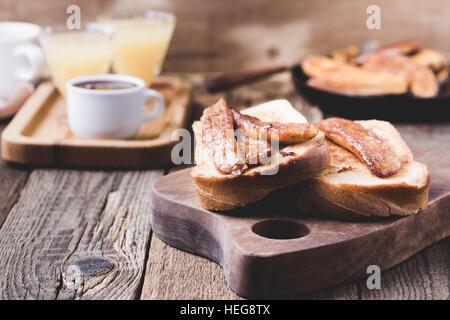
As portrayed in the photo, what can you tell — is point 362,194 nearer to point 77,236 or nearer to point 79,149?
point 77,236

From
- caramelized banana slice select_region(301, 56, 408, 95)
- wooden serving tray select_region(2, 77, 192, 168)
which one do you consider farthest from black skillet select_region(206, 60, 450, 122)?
wooden serving tray select_region(2, 77, 192, 168)

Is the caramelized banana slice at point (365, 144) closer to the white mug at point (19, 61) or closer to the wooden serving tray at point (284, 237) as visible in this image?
the wooden serving tray at point (284, 237)

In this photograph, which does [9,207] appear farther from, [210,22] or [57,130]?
[210,22]

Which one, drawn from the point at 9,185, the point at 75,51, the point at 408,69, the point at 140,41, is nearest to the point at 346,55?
the point at 408,69

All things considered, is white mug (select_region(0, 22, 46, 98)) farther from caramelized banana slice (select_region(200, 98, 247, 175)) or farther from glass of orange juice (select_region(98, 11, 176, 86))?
caramelized banana slice (select_region(200, 98, 247, 175))

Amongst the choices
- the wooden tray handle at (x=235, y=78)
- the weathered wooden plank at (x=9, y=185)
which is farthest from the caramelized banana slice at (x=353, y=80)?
the weathered wooden plank at (x=9, y=185)
